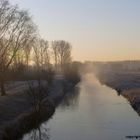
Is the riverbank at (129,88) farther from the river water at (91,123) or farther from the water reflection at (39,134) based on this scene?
the water reflection at (39,134)

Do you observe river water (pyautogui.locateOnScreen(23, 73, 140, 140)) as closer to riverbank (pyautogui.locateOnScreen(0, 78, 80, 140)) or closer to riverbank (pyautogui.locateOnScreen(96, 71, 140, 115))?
riverbank (pyautogui.locateOnScreen(0, 78, 80, 140))

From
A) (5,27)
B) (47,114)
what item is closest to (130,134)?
(47,114)

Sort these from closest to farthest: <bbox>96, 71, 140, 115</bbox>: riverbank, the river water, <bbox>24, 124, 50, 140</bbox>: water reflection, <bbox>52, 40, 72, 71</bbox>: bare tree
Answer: the river water, <bbox>24, 124, 50, 140</bbox>: water reflection, <bbox>96, 71, 140, 115</bbox>: riverbank, <bbox>52, 40, 72, 71</bbox>: bare tree

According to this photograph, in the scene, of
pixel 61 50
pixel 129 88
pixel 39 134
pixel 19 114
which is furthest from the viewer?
pixel 61 50

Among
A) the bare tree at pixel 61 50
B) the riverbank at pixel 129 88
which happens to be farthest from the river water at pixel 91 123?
the bare tree at pixel 61 50

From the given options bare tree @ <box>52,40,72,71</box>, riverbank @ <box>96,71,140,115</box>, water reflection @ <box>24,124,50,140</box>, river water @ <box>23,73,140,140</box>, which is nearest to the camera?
river water @ <box>23,73,140,140</box>

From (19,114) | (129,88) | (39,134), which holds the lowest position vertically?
(39,134)

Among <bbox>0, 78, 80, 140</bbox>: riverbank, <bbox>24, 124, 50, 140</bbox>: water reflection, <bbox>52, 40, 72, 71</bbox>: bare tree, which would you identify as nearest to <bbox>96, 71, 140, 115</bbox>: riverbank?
<bbox>0, 78, 80, 140</bbox>: riverbank

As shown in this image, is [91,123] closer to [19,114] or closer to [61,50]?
[19,114]

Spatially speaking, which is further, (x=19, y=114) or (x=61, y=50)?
(x=61, y=50)

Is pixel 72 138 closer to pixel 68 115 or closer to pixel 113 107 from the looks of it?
pixel 68 115

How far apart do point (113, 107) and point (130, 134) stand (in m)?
17.9

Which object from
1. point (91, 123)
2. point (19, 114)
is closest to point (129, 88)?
point (91, 123)

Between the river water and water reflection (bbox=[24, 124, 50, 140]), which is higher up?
the river water
